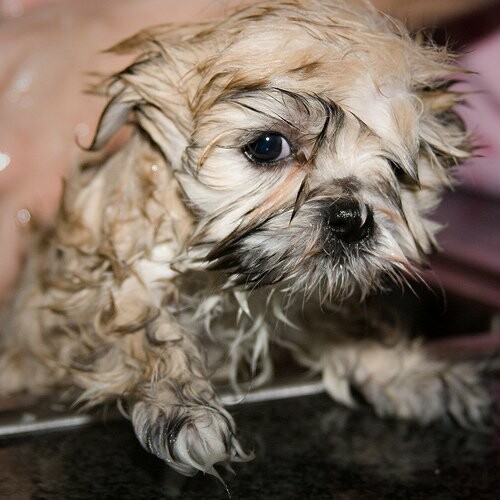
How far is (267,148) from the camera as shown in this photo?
1646mm

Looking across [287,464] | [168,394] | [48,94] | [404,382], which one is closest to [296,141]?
[168,394]

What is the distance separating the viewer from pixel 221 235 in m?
1.66

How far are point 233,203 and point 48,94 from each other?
1264 mm

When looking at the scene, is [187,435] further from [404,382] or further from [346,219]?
[404,382]

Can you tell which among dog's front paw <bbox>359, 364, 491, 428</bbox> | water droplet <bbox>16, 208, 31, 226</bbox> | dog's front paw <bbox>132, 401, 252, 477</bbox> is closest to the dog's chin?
dog's front paw <bbox>132, 401, 252, 477</bbox>

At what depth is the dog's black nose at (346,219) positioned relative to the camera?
156 cm

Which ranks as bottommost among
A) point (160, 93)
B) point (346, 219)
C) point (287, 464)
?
point (287, 464)

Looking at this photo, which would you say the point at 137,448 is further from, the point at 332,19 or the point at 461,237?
the point at 461,237

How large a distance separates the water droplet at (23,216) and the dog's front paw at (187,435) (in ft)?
3.83

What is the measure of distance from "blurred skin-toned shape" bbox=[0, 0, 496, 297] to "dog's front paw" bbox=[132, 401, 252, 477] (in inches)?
46.4

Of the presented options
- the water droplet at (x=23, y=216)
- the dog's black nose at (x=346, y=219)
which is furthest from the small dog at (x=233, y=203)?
the water droplet at (x=23, y=216)

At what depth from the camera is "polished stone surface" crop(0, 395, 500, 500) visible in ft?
5.26

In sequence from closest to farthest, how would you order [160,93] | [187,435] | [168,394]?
1. [187,435]
2. [168,394]
3. [160,93]

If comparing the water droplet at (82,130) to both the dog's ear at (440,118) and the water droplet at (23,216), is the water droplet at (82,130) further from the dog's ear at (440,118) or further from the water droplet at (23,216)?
the dog's ear at (440,118)
